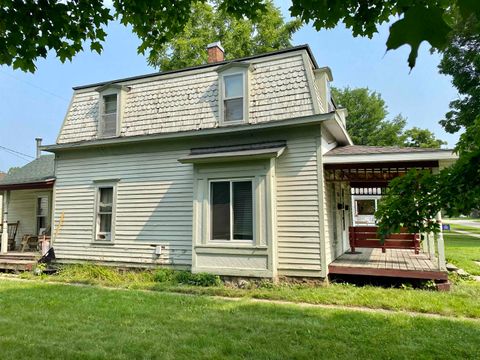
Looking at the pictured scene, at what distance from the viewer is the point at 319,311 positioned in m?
6.07

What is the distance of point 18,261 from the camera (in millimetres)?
10930

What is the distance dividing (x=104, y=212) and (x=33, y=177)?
4962 mm

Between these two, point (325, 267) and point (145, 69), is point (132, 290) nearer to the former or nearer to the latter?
point (325, 267)

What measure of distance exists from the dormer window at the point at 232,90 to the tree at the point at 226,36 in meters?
13.0

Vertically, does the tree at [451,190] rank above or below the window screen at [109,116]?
below

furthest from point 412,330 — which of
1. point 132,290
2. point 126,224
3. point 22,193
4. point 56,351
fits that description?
point 22,193

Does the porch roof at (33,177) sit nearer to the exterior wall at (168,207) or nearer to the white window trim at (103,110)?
the exterior wall at (168,207)

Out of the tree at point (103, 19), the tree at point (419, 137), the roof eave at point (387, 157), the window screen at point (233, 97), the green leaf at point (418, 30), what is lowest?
the green leaf at point (418, 30)

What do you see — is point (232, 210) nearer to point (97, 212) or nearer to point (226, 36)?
point (97, 212)

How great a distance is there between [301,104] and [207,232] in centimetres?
401

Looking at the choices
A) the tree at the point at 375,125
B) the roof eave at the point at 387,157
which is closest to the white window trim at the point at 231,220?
the roof eave at the point at 387,157

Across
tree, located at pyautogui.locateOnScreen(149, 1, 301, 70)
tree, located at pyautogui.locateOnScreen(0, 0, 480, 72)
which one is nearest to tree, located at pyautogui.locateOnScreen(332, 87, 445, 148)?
tree, located at pyautogui.locateOnScreen(149, 1, 301, 70)

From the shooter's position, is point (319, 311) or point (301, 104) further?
point (301, 104)

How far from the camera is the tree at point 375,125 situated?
38094mm
